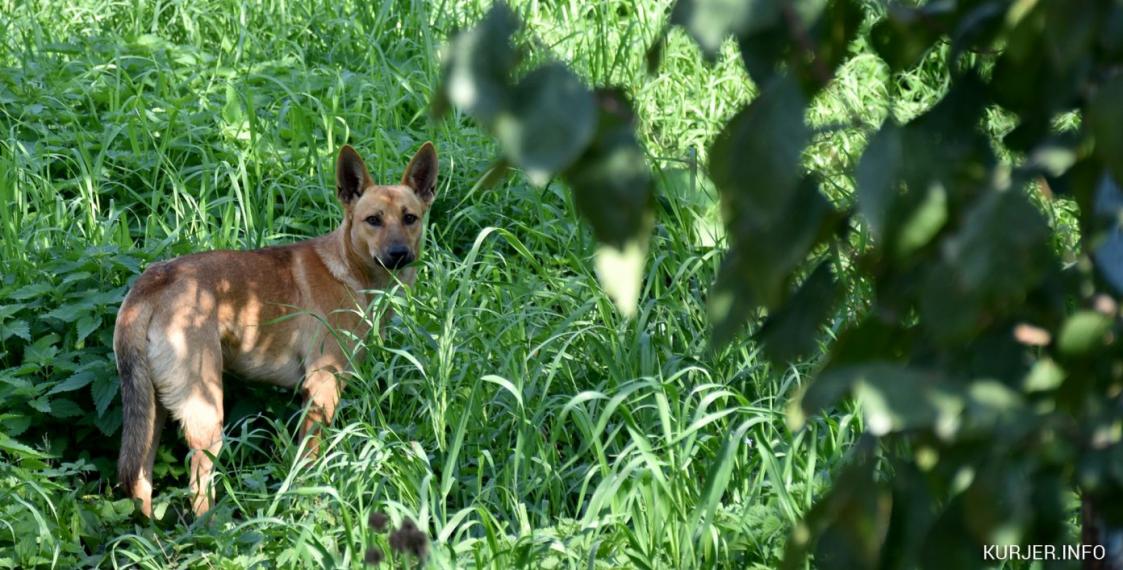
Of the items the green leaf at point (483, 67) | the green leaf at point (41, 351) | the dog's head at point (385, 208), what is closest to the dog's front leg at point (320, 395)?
the dog's head at point (385, 208)

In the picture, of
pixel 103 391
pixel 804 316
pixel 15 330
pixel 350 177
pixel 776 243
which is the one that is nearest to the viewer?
pixel 776 243

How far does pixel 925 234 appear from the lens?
33.6 inches

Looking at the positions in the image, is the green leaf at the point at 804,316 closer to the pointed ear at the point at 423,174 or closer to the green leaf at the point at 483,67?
the green leaf at the point at 483,67

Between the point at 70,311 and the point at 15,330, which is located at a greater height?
the point at 70,311

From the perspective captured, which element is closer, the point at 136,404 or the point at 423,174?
the point at 136,404

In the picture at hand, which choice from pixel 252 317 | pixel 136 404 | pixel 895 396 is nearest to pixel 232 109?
pixel 252 317

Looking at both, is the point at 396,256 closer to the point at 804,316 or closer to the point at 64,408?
the point at 64,408

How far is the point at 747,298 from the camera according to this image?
97cm

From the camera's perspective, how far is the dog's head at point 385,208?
5.37 meters

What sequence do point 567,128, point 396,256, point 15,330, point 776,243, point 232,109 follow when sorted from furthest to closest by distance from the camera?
1. point 232,109
2. point 396,256
3. point 15,330
4. point 776,243
5. point 567,128

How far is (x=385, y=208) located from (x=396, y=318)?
2.26ft

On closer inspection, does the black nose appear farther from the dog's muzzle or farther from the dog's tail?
the dog's tail

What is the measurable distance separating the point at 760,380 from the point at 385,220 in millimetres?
2096

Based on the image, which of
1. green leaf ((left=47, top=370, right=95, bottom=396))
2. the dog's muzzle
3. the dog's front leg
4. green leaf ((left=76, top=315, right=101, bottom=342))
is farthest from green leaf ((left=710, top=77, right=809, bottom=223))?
the dog's muzzle
